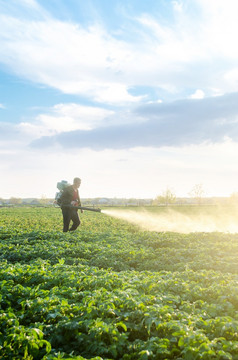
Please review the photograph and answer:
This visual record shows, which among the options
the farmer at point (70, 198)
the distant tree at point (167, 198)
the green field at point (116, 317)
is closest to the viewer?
the green field at point (116, 317)

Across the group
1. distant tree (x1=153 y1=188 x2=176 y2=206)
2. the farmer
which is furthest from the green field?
distant tree (x1=153 y1=188 x2=176 y2=206)

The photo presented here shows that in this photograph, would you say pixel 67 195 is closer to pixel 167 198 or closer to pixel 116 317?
pixel 116 317

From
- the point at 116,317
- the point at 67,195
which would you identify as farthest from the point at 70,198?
the point at 116,317

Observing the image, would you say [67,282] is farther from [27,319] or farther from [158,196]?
[158,196]

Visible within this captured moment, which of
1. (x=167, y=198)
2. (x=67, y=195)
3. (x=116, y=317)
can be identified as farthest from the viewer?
(x=167, y=198)

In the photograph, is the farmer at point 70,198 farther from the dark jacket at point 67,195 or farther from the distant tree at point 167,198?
the distant tree at point 167,198

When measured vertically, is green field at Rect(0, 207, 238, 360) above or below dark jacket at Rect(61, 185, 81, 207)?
below

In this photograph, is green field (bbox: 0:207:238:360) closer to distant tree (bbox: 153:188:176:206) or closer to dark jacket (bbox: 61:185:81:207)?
dark jacket (bbox: 61:185:81:207)

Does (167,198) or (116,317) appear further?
(167,198)

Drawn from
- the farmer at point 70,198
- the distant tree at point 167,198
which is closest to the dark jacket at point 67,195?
the farmer at point 70,198

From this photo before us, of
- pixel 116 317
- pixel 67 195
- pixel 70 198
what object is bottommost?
pixel 116 317

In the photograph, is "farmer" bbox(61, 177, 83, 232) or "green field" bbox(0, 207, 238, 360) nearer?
"green field" bbox(0, 207, 238, 360)

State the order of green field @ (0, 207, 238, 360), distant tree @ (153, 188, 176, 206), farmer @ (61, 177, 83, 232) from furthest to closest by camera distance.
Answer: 1. distant tree @ (153, 188, 176, 206)
2. farmer @ (61, 177, 83, 232)
3. green field @ (0, 207, 238, 360)

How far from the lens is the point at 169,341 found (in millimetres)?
5000
